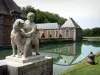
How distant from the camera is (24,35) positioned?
15.7 ft

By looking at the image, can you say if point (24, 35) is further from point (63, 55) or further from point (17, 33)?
point (63, 55)

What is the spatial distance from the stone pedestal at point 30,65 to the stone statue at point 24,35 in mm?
215

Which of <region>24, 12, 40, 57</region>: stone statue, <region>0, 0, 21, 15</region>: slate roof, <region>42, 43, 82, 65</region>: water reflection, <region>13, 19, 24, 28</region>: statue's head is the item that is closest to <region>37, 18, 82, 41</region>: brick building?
<region>0, 0, 21, 15</region>: slate roof

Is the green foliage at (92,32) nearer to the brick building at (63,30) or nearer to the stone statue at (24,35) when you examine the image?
the brick building at (63,30)

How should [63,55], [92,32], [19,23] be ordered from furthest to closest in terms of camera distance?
[92,32] < [63,55] < [19,23]

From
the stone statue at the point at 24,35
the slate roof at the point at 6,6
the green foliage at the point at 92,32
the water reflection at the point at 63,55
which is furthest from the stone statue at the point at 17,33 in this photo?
the green foliage at the point at 92,32

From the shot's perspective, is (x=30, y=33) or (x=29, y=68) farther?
(x=30, y=33)

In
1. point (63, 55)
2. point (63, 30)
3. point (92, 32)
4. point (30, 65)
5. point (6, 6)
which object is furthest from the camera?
point (92, 32)

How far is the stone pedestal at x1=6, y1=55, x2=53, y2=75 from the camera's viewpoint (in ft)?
14.2

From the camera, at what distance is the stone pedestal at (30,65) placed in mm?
4340

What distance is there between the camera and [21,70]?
14.3 feet

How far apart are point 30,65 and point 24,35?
889 millimetres

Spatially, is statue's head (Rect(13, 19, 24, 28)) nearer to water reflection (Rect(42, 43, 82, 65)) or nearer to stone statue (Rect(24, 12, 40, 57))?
stone statue (Rect(24, 12, 40, 57))

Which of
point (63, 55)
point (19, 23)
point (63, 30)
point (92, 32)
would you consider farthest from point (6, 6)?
point (92, 32)
